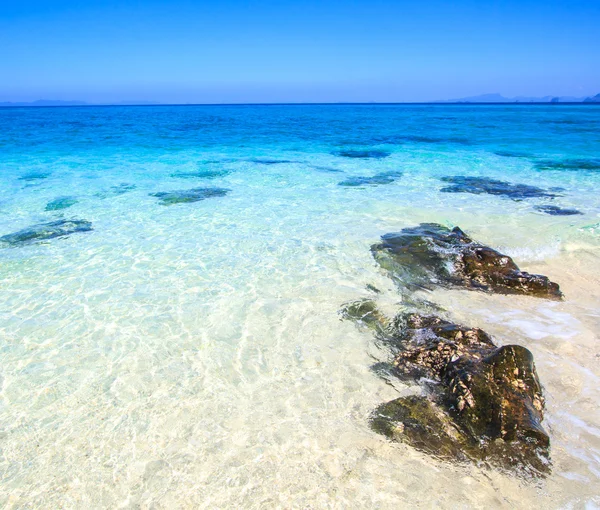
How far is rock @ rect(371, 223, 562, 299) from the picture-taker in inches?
275

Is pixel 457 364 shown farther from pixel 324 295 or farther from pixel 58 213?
pixel 58 213

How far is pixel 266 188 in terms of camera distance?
15.0 metres

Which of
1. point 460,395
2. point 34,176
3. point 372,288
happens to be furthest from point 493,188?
point 34,176

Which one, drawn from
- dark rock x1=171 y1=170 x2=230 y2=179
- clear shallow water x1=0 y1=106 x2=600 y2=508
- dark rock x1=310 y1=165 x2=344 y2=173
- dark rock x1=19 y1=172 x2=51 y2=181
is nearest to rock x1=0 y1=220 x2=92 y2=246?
clear shallow water x1=0 y1=106 x2=600 y2=508

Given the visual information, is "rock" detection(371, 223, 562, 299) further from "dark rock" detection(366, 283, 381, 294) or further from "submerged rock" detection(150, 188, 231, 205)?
"submerged rock" detection(150, 188, 231, 205)

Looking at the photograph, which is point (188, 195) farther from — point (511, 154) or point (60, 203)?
point (511, 154)

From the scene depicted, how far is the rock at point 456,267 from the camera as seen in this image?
6.98 meters

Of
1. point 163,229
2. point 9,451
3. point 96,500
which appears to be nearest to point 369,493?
point 96,500

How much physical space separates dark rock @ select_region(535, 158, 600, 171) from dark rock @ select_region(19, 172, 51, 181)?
2112cm

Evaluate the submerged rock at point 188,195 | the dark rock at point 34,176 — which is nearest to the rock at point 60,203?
the submerged rock at point 188,195

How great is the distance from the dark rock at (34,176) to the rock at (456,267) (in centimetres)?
1484

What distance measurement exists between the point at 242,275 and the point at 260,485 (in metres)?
4.44

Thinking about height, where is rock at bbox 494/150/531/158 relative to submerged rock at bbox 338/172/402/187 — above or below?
above

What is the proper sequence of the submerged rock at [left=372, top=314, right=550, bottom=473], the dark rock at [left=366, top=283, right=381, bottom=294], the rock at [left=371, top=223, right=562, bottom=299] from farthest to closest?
the dark rock at [left=366, top=283, right=381, bottom=294], the rock at [left=371, top=223, right=562, bottom=299], the submerged rock at [left=372, top=314, right=550, bottom=473]
